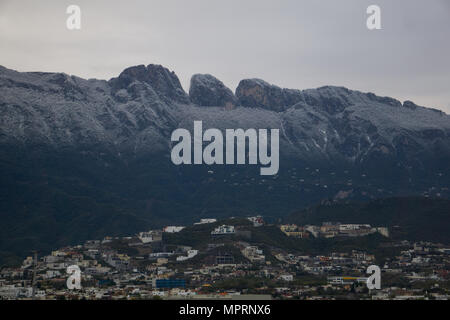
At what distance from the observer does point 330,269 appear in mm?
188500

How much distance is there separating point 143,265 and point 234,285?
34993 millimetres
